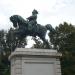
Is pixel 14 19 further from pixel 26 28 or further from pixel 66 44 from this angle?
pixel 66 44

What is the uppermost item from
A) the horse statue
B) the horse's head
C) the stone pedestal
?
the horse's head

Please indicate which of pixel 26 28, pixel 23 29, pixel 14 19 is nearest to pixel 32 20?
pixel 26 28

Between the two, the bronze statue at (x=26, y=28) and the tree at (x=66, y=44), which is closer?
the bronze statue at (x=26, y=28)

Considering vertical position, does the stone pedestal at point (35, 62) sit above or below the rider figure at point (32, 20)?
below

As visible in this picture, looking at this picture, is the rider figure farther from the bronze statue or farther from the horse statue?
the horse statue

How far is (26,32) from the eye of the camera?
53.9 feet

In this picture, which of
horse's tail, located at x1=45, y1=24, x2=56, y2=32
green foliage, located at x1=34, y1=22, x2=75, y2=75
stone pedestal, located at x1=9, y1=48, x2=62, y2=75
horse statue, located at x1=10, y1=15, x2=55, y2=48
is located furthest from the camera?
green foliage, located at x1=34, y1=22, x2=75, y2=75

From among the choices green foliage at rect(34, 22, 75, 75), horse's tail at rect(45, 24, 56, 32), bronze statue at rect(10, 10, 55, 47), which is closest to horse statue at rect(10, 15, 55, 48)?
bronze statue at rect(10, 10, 55, 47)

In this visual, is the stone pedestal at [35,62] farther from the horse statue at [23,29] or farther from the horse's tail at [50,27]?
the horse's tail at [50,27]

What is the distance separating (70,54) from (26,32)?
14510 mm

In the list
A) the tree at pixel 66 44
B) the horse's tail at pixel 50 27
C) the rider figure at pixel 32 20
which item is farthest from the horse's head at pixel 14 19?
the tree at pixel 66 44

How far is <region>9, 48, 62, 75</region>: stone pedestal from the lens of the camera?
1537 centimetres

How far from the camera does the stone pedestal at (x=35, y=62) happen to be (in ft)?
50.4

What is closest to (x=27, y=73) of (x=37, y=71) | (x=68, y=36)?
(x=37, y=71)
